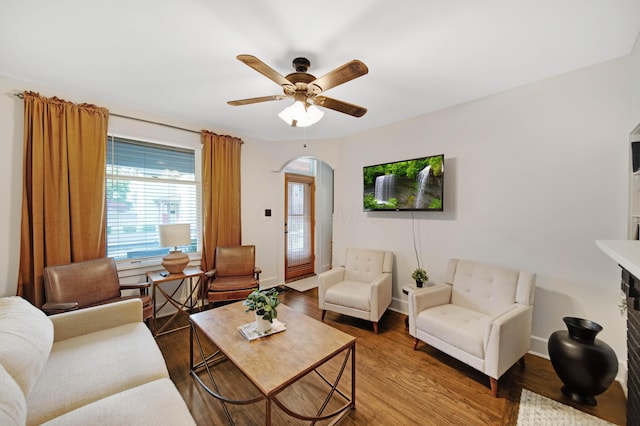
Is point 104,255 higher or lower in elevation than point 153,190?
lower

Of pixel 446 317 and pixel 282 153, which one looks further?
pixel 282 153

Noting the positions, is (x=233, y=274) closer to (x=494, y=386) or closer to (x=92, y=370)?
(x=92, y=370)

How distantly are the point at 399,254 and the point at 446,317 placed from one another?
1.19 meters

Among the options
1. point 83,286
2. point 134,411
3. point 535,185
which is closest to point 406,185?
point 535,185

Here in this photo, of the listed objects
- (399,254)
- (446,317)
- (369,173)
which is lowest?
(446,317)

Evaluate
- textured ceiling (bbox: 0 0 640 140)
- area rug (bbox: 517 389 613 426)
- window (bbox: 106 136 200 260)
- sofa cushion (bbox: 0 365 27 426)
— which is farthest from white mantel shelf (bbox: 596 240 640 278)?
window (bbox: 106 136 200 260)

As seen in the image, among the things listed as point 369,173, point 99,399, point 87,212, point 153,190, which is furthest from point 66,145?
point 369,173

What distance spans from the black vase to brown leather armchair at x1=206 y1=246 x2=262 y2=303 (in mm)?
2897

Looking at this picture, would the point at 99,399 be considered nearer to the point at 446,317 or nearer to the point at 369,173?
the point at 446,317

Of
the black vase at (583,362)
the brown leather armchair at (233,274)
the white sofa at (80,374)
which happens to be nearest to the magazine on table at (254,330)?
the white sofa at (80,374)

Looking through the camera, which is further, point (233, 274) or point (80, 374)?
point (233, 274)

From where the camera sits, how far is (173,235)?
2.83 m

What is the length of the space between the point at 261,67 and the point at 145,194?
98.4 inches

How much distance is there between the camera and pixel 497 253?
2545 mm
